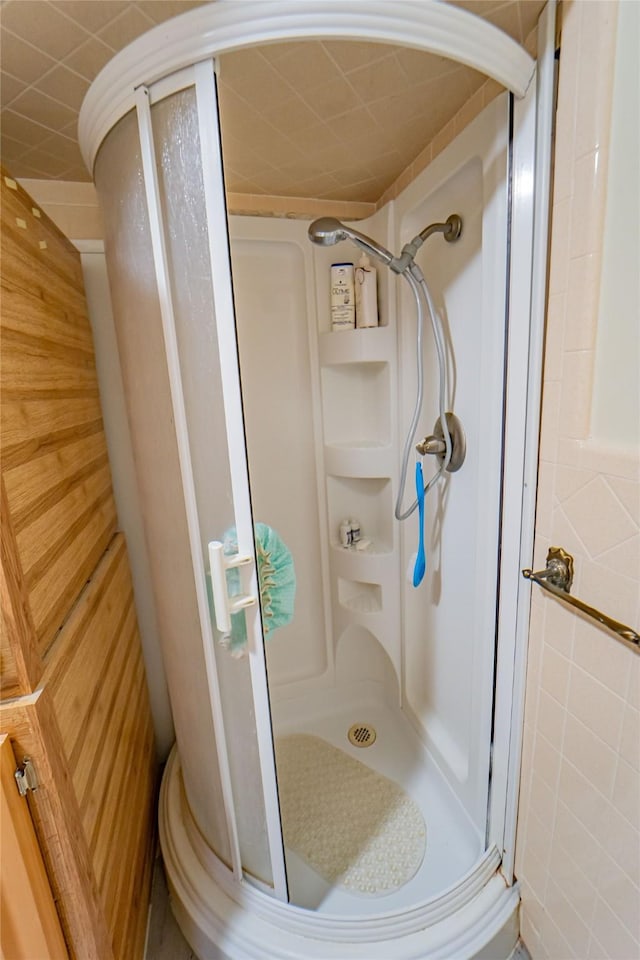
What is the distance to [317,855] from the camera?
1218 millimetres

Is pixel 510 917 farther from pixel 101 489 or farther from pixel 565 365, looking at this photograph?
pixel 101 489

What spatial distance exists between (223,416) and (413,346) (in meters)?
0.85

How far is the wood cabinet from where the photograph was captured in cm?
67

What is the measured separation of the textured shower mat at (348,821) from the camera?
3.86 ft

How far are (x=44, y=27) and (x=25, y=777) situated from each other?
1.22 m

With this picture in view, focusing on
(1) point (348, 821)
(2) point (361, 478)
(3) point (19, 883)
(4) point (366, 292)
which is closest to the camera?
(3) point (19, 883)

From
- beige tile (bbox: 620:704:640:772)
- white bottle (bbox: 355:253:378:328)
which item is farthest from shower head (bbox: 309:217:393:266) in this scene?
beige tile (bbox: 620:704:640:772)

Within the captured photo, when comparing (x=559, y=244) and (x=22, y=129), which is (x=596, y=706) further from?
(x=22, y=129)

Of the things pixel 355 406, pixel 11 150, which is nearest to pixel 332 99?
pixel 11 150

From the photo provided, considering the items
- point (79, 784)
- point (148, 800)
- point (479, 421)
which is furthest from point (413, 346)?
point (148, 800)

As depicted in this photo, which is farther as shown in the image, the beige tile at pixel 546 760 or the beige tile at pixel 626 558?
the beige tile at pixel 546 760

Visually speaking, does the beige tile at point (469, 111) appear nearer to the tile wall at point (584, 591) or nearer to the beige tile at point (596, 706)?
the tile wall at point (584, 591)

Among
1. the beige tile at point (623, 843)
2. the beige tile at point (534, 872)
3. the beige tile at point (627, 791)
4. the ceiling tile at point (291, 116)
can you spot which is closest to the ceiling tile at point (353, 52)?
the ceiling tile at point (291, 116)

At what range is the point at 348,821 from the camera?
1319 millimetres
